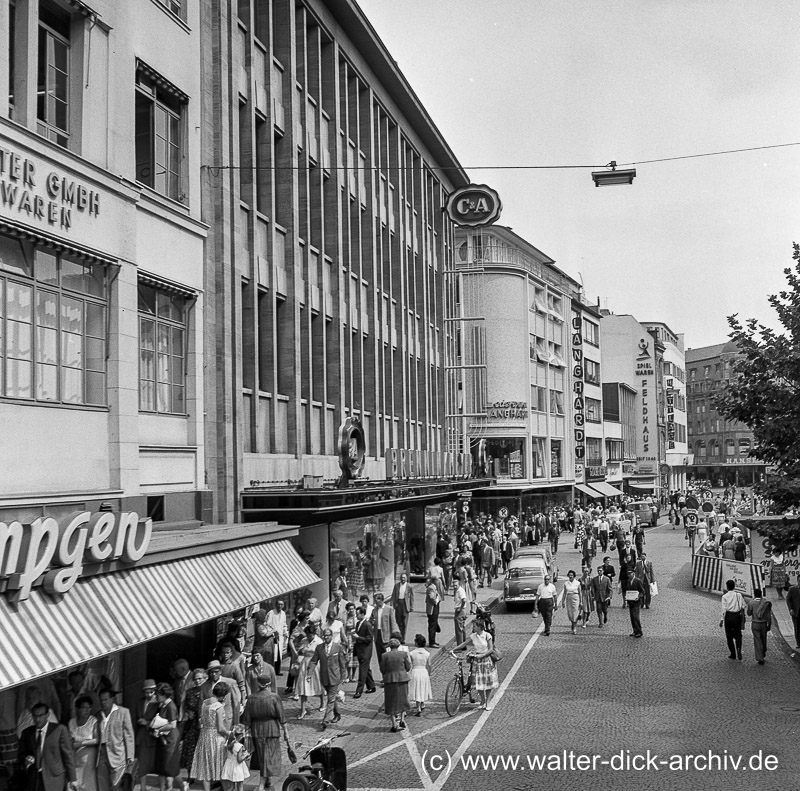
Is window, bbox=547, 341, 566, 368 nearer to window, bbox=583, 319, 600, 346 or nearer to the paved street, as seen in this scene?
window, bbox=583, 319, 600, 346

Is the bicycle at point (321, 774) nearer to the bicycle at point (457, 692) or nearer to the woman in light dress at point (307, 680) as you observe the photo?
the woman in light dress at point (307, 680)

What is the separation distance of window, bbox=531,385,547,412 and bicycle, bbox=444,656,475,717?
4616cm

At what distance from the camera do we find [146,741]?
12.2 m

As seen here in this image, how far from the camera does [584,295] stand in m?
87.8

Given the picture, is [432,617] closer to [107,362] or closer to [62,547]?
[107,362]

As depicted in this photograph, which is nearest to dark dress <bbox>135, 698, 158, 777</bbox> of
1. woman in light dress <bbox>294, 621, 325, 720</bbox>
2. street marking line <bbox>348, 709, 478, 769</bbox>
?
street marking line <bbox>348, 709, 478, 769</bbox>

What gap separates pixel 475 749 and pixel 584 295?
3006 inches

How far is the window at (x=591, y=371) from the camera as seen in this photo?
80125 mm

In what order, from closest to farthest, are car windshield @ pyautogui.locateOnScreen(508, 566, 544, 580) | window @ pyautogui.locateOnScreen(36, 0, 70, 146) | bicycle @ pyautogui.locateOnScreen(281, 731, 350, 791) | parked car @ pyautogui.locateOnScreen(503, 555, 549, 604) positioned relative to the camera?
1. bicycle @ pyautogui.locateOnScreen(281, 731, 350, 791)
2. window @ pyautogui.locateOnScreen(36, 0, 70, 146)
3. parked car @ pyautogui.locateOnScreen(503, 555, 549, 604)
4. car windshield @ pyautogui.locateOnScreen(508, 566, 544, 580)

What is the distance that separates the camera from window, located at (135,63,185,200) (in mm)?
17531

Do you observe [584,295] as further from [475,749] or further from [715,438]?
[715,438]

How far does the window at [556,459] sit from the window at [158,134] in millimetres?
49899

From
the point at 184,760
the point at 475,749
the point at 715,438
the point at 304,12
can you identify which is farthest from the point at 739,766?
the point at 715,438

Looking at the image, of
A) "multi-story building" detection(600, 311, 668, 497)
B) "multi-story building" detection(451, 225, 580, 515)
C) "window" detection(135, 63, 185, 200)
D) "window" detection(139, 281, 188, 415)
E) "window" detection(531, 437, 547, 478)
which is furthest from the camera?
"multi-story building" detection(600, 311, 668, 497)
